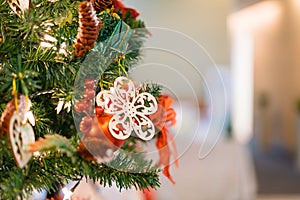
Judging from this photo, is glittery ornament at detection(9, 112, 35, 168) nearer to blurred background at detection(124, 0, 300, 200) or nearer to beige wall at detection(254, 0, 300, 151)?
blurred background at detection(124, 0, 300, 200)

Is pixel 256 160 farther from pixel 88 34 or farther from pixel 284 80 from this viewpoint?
pixel 88 34

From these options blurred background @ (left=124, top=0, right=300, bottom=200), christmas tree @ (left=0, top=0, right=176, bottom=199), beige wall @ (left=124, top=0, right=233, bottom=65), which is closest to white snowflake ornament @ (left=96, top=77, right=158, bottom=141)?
christmas tree @ (left=0, top=0, right=176, bottom=199)

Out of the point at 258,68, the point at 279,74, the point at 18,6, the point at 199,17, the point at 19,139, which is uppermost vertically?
the point at 199,17

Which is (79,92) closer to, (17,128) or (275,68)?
(17,128)

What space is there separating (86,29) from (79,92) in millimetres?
48

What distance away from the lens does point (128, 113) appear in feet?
1.06

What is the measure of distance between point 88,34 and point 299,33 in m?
5.19

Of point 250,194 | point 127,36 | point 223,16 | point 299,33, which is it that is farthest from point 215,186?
point 299,33

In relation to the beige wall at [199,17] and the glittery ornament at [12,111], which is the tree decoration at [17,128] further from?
the beige wall at [199,17]

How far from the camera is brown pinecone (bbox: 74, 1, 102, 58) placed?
0.30 metres

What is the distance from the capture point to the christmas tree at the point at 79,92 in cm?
30

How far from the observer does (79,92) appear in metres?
0.32

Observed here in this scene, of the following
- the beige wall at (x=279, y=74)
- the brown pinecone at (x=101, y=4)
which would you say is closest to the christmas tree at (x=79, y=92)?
the brown pinecone at (x=101, y=4)

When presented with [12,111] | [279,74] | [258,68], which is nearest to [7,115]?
[12,111]
